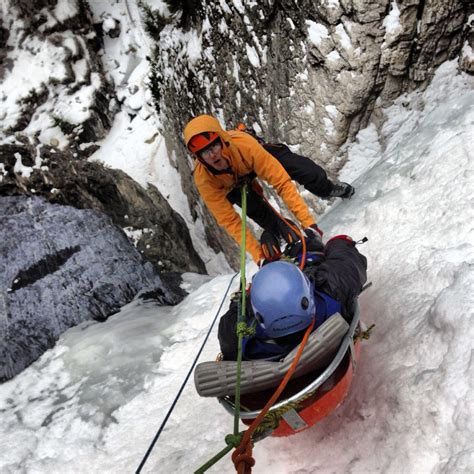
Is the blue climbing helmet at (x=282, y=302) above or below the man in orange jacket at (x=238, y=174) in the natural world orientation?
below

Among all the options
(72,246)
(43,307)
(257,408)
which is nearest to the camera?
(257,408)

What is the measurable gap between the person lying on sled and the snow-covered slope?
462mm

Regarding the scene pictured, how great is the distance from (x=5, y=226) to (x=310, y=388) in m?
5.13

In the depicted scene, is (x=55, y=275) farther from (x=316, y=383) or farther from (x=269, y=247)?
(x=316, y=383)

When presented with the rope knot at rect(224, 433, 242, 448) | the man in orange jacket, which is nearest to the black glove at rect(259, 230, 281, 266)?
the man in orange jacket

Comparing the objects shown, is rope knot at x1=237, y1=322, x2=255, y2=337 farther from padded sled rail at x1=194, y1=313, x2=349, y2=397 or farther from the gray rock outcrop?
the gray rock outcrop

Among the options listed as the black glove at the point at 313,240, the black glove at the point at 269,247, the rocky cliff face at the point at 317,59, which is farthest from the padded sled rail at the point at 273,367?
the rocky cliff face at the point at 317,59

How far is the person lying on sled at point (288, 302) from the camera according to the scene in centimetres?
190

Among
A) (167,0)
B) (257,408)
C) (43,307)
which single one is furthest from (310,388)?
(167,0)

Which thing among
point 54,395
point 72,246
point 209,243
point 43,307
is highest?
point 72,246

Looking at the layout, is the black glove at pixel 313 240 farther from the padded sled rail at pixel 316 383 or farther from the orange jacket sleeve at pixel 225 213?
the padded sled rail at pixel 316 383

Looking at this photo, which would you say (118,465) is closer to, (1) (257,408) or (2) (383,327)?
(1) (257,408)

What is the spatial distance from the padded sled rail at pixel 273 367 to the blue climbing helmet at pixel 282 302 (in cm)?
10

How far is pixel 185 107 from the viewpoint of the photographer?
9672 mm
